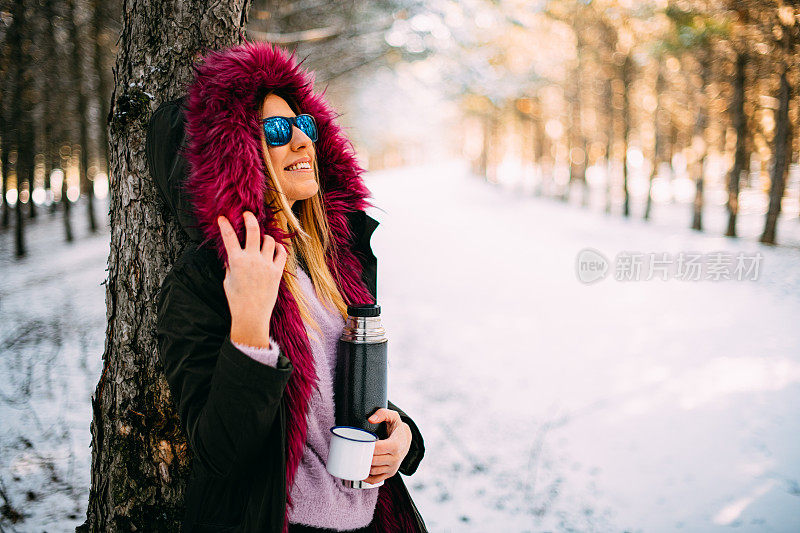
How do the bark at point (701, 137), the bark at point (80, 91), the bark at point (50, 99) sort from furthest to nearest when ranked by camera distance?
the bark at point (701, 137) < the bark at point (80, 91) < the bark at point (50, 99)

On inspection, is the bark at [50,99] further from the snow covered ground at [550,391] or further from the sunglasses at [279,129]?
the sunglasses at [279,129]

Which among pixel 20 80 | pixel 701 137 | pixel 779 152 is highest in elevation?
pixel 701 137

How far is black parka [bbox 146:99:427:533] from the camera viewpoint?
4.17 ft

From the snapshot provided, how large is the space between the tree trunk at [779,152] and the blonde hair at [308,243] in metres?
10.4

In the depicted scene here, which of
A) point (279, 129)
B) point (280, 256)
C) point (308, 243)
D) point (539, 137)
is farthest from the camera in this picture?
point (539, 137)

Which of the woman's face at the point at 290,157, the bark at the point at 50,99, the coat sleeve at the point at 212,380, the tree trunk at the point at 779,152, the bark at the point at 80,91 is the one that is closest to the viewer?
the coat sleeve at the point at 212,380

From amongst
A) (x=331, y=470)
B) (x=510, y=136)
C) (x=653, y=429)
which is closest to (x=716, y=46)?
(x=653, y=429)

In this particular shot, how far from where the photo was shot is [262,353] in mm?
1302

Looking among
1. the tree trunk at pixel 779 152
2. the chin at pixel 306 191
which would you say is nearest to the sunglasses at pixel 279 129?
the chin at pixel 306 191

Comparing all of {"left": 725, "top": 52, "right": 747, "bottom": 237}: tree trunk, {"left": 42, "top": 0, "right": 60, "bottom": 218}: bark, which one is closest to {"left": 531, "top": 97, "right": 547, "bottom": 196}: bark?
{"left": 725, "top": 52, "right": 747, "bottom": 237}: tree trunk

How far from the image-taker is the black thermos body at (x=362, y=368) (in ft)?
5.06

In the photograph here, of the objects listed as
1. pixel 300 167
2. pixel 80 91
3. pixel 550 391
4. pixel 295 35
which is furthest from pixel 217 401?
pixel 80 91

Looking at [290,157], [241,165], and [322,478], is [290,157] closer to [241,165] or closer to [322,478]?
[241,165]

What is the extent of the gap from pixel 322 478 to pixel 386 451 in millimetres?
231
